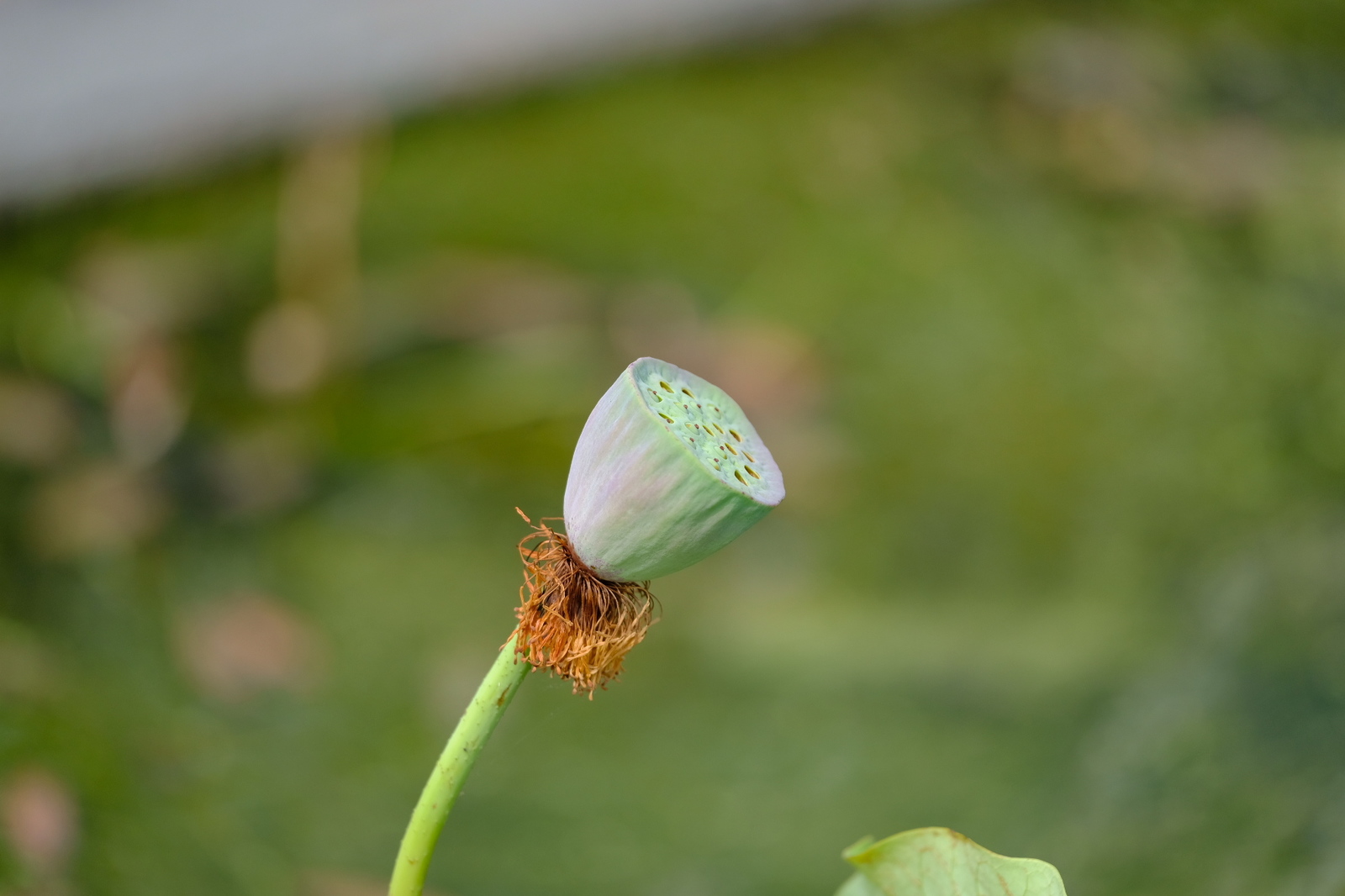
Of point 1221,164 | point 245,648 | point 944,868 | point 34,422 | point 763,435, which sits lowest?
point 944,868

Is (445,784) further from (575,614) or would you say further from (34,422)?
(34,422)

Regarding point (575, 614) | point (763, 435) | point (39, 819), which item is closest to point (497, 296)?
point (763, 435)

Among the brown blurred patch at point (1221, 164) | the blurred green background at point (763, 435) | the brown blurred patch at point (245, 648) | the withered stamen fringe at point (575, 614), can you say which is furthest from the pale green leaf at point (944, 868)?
the brown blurred patch at point (1221, 164)

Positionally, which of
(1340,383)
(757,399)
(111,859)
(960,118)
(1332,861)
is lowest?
(1332,861)

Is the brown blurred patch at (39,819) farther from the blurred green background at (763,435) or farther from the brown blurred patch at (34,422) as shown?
the brown blurred patch at (34,422)

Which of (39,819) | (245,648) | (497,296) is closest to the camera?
(39,819)

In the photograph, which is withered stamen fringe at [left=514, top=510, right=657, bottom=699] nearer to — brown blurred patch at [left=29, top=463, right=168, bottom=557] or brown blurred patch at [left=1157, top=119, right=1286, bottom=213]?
brown blurred patch at [left=29, top=463, right=168, bottom=557]

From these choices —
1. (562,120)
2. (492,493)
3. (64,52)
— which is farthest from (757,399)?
(64,52)

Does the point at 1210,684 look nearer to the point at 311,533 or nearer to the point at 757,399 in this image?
the point at 757,399
